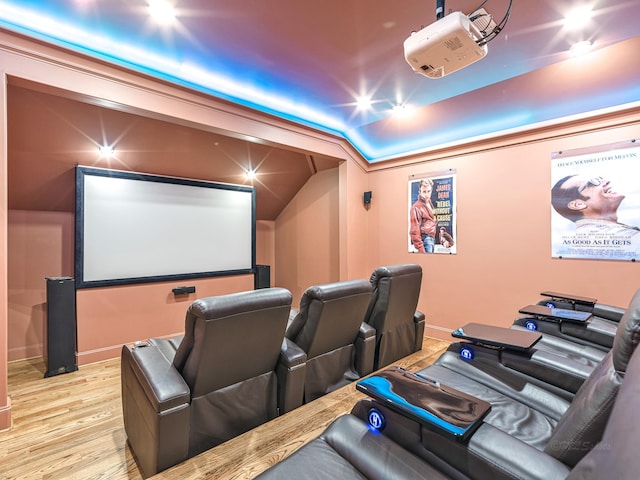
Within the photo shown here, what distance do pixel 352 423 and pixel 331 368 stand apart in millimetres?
1290

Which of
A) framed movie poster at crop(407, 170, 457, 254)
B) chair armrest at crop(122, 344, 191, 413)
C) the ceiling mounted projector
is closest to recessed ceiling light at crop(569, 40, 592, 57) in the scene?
the ceiling mounted projector

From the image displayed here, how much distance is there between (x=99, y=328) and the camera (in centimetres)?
323

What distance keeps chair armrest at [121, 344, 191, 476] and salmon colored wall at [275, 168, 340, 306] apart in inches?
120

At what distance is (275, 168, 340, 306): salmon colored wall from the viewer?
4562 millimetres

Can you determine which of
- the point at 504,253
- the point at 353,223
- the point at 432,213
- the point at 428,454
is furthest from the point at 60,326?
the point at 504,253

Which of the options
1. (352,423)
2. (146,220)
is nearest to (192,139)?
(146,220)

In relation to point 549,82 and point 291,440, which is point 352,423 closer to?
point 291,440

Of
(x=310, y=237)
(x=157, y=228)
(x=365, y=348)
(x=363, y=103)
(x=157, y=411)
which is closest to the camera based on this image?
(x=157, y=411)

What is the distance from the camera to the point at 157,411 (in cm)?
140

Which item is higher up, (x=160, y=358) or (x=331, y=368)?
(x=160, y=358)

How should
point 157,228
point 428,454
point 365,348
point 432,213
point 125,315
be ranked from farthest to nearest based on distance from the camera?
1. point 432,213
2. point 157,228
3. point 125,315
4. point 365,348
5. point 428,454

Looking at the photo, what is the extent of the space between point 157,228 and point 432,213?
340 centimetres

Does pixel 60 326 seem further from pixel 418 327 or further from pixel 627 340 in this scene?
pixel 627 340

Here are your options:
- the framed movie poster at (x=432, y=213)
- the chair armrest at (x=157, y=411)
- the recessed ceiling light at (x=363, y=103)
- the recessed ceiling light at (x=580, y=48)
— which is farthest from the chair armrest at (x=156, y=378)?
the recessed ceiling light at (x=580, y=48)
